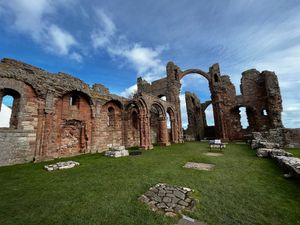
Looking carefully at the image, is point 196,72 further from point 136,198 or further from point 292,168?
point 136,198

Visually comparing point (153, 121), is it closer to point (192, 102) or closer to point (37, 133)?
point (192, 102)

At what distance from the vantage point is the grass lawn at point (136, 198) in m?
2.53

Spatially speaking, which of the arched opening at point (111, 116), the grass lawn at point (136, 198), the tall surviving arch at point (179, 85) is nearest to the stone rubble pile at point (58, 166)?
the grass lawn at point (136, 198)

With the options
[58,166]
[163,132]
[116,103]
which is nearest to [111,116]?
[116,103]

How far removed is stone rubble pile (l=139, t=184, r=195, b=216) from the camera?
280cm

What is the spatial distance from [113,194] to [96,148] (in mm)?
9416

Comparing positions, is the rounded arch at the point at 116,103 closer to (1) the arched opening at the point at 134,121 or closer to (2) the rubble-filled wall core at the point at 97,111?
(2) the rubble-filled wall core at the point at 97,111

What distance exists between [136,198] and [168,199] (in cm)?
72

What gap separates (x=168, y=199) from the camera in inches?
124

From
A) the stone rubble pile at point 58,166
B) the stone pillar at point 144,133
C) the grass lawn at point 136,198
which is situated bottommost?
the grass lawn at point 136,198

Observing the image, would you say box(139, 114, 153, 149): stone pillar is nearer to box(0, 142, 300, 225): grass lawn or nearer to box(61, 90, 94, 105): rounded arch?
box(61, 90, 94, 105): rounded arch

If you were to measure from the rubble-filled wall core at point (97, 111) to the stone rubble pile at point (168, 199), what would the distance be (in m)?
8.30

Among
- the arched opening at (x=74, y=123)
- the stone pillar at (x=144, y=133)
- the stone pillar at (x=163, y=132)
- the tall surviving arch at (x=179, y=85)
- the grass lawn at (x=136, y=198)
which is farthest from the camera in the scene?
the tall surviving arch at (x=179, y=85)

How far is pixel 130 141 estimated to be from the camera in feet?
52.5
